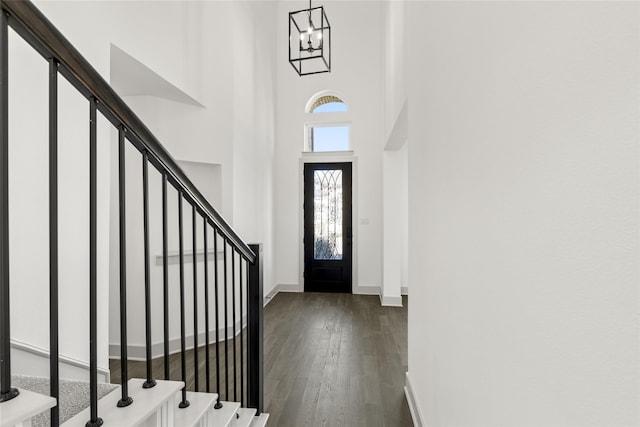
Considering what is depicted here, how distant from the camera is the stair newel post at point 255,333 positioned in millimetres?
2215

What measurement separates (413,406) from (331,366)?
97 centimetres

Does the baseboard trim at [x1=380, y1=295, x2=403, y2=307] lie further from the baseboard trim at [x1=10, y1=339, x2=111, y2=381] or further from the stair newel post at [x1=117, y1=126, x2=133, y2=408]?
the stair newel post at [x1=117, y1=126, x2=133, y2=408]

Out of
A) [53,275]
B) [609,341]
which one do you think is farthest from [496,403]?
[53,275]

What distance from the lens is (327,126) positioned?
6113mm

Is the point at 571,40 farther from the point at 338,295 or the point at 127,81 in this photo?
the point at 338,295

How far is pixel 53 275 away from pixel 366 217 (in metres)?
5.26

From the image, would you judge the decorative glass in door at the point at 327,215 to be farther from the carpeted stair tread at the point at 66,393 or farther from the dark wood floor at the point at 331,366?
the carpeted stair tread at the point at 66,393

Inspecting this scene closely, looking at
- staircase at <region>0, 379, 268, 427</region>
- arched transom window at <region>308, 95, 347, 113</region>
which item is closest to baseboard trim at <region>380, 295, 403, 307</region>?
arched transom window at <region>308, 95, 347, 113</region>

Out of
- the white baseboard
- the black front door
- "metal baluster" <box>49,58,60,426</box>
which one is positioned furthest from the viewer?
the black front door

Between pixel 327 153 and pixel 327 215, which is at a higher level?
pixel 327 153

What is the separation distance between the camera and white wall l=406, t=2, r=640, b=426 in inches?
21.6

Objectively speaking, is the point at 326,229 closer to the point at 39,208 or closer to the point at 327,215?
the point at 327,215

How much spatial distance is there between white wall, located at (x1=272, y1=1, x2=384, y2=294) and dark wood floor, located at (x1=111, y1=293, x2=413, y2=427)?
1106mm

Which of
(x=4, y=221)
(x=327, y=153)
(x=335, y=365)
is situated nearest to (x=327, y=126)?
(x=327, y=153)
